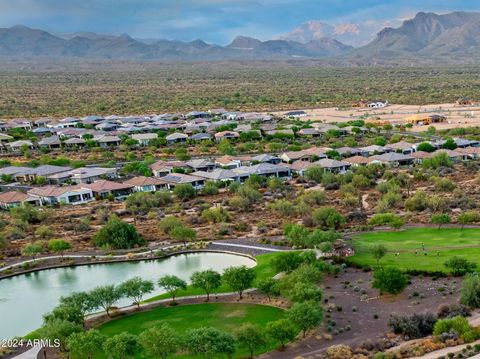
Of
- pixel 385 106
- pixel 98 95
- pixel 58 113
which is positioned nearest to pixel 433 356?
pixel 385 106

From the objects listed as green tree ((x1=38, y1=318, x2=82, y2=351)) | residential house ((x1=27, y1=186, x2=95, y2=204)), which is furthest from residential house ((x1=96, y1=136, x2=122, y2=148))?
green tree ((x1=38, y1=318, x2=82, y2=351))

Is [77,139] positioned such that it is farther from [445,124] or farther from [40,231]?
[445,124]

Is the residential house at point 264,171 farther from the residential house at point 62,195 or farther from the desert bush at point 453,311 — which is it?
the desert bush at point 453,311

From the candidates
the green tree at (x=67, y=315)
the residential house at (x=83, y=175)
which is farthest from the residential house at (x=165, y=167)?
the green tree at (x=67, y=315)

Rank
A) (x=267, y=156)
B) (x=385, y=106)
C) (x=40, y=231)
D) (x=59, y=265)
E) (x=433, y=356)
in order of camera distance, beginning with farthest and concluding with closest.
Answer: (x=385, y=106) < (x=267, y=156) < (x=40, y=231) < (x=59, y=265) < (x=433, y=356)

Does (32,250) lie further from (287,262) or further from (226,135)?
(226,135)
